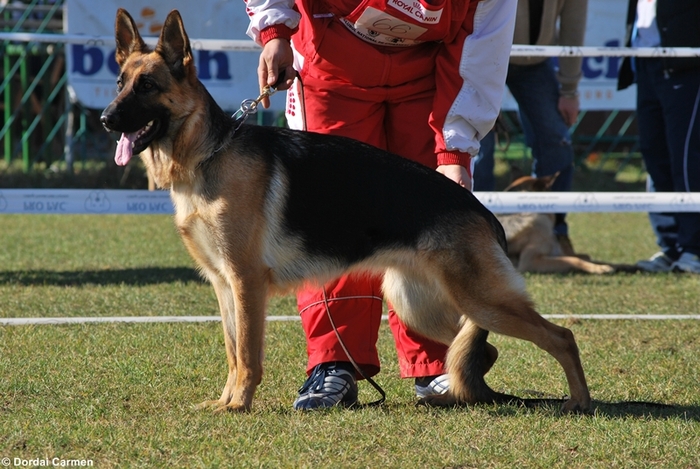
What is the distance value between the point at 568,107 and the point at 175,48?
4194 mm

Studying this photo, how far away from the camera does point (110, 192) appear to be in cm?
581

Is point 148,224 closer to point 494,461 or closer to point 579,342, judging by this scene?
point 579,342

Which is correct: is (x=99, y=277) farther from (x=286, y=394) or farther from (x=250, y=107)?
(x=250, y=107)

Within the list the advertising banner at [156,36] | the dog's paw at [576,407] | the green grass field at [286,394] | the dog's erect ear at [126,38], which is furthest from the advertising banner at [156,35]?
the dog's paw at [576,407]

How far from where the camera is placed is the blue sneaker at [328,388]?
3232 millimetres

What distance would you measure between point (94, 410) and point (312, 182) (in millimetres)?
1145

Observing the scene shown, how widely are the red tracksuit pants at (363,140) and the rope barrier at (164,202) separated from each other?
2205 millimetres

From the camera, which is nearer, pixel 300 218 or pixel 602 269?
pixel 300 218

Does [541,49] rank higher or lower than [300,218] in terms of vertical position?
higher

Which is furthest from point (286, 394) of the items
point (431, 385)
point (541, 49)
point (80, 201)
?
point (541, 49)

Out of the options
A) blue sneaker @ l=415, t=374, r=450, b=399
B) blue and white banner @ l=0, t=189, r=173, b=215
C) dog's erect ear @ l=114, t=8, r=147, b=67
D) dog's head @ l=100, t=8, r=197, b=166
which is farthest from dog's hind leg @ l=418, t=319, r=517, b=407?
blue and white banner @ l=0, t=189, r=173, b=215

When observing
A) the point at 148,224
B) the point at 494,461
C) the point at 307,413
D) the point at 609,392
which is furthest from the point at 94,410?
the point at 148,224

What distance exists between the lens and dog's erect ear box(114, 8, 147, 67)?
122 inches

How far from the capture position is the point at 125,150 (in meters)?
2.93
